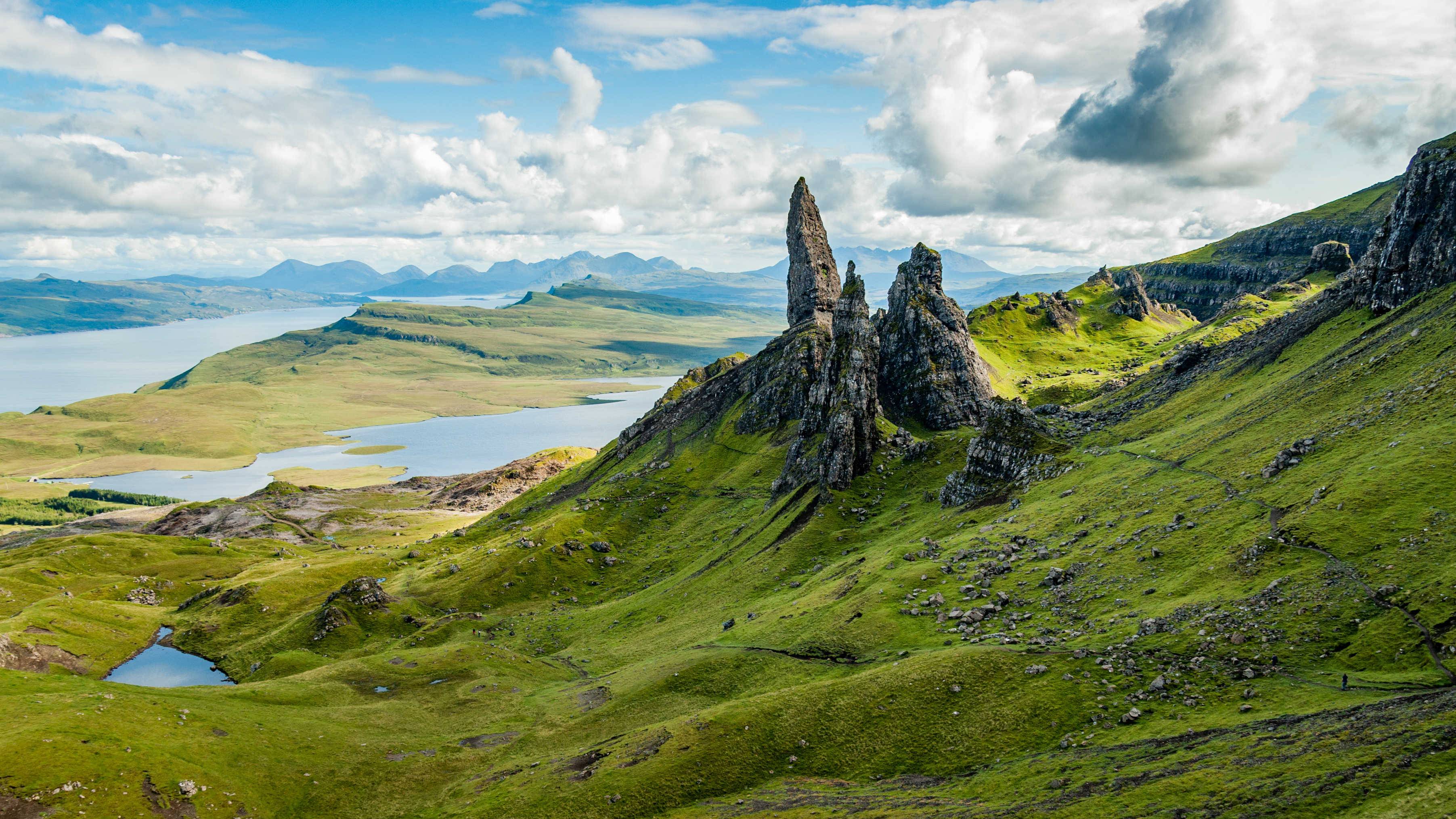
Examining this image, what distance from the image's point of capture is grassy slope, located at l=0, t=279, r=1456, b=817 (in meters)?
44.6

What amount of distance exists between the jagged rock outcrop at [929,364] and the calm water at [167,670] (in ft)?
458

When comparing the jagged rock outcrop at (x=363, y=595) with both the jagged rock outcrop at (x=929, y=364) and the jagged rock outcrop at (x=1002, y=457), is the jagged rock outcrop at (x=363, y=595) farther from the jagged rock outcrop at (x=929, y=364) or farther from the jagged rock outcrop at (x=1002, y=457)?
the jagged rock outcrop at (x=929, y=364)

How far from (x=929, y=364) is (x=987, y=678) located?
11617 centimetres

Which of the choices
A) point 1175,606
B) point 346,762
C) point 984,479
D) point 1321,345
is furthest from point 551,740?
point 1321,345

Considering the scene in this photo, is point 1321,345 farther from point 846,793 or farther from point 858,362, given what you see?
point 846,793

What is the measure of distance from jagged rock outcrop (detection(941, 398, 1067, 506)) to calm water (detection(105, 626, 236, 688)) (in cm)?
12087

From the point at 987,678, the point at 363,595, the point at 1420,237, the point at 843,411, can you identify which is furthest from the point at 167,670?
the point at 1420,237

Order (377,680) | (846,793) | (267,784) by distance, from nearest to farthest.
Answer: (846,793) < (267,784) < (377,680)

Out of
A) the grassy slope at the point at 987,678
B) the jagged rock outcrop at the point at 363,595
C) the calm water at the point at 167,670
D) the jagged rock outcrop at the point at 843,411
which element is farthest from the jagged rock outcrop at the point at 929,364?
the calm water at the point at 167,670

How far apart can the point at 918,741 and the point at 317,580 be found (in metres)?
156

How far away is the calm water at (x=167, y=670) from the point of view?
12406 centimetres

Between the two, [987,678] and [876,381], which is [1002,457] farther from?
[987,678]

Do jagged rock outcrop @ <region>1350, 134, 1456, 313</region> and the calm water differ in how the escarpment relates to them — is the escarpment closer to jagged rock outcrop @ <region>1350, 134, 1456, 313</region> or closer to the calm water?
jagged rock outcrop @ <region>1350, 134, 1456, 313</region>

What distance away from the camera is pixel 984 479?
110562 millimetres
